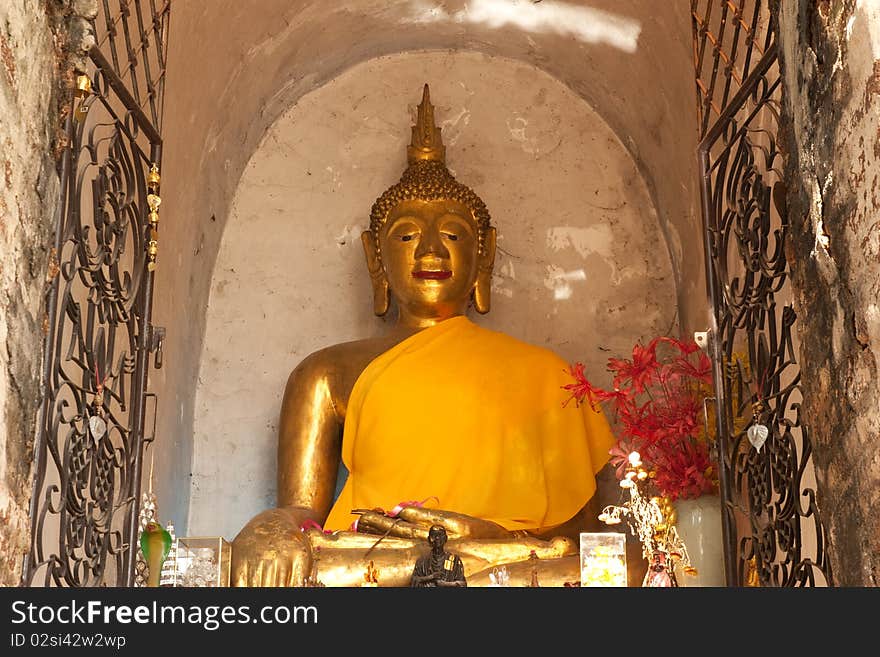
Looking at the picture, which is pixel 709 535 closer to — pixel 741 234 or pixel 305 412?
pixel 741 234

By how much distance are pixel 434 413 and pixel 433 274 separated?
578mm

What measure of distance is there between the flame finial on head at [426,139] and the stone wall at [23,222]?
8.46 ft

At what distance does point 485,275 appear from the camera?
16.0 ft

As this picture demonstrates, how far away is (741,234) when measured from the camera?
297 cm

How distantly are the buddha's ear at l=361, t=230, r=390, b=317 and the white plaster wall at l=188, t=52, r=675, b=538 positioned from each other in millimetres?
164

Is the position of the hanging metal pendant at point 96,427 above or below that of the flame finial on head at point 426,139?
below

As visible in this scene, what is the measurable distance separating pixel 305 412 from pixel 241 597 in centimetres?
308

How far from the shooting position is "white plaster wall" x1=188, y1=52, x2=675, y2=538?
484 cm

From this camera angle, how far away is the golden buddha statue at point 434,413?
428cm

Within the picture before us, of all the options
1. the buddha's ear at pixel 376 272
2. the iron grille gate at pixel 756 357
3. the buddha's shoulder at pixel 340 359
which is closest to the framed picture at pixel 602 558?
the iron grille gate at pixel 756 357

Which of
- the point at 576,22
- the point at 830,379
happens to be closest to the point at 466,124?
the point at 576,22

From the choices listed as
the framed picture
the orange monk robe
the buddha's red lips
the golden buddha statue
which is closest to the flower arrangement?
the framed picture

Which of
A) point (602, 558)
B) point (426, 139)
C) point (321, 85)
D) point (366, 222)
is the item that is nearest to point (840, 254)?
point (602, 558)

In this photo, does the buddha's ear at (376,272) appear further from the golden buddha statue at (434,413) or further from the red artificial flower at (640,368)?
the red artificial flower at (640,368)
